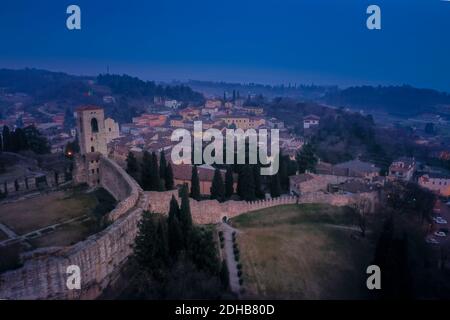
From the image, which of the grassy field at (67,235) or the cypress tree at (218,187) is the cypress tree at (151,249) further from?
the cypress tree at (218,187)

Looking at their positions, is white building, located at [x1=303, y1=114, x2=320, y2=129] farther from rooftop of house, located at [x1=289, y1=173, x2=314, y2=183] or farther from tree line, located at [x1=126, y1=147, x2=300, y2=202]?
tree line, located at [x1=126, y1=147, x2=300, y2=202]

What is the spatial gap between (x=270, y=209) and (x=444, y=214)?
19094 millimetres

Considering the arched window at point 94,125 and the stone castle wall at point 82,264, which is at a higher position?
the arched window at point 94,125

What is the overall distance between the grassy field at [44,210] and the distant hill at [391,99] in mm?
111759

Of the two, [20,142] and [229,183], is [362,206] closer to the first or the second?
[229,183]

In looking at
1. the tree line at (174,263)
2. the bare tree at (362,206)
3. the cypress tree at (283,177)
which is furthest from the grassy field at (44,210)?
the bare tree at (362,206)

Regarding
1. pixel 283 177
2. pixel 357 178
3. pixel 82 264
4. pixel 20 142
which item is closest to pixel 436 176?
pixel 357 178

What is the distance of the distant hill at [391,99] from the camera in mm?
117662

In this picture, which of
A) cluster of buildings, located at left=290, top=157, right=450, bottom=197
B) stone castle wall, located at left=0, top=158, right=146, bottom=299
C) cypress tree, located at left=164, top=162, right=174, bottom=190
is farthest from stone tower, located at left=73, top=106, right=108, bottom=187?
cluster of buildings, located at left=290, top=157, right=450, bottom=197

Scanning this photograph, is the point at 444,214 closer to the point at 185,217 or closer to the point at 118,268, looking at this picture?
the point at 185,217

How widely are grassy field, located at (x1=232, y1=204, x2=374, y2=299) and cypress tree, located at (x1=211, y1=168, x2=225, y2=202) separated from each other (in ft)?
9.08

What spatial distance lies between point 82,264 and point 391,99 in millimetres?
130912

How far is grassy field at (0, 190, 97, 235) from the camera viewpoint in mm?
17675

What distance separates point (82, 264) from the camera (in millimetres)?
12398
